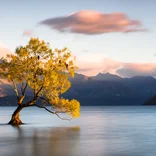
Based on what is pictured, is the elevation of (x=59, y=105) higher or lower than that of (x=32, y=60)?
lower

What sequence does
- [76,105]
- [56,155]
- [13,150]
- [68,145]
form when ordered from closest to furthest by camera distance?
[56,155] → [13,150] → [68,145] → [76,105]

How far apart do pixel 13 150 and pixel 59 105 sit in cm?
4503

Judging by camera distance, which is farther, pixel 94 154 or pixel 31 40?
pixel 31 40

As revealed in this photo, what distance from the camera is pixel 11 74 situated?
96125 mm

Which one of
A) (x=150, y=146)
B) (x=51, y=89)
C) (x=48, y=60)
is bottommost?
(x=150, y=146)

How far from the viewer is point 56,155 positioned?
43.5 metres

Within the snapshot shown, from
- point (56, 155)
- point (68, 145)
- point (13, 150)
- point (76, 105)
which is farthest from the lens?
point (76, 105)

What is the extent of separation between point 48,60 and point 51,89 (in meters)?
6.61

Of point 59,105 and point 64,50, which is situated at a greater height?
point 64,50

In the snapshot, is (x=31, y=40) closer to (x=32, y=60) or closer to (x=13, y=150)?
(x=32, y=60)

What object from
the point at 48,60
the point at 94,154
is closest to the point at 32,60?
the point at 48,60

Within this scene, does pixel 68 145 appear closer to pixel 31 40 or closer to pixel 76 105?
pixel 76 105

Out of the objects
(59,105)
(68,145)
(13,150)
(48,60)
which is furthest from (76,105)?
(13,150)

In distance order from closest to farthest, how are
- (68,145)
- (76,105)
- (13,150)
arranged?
1. (13,150)
2. (68,145)
3. (76,105)
